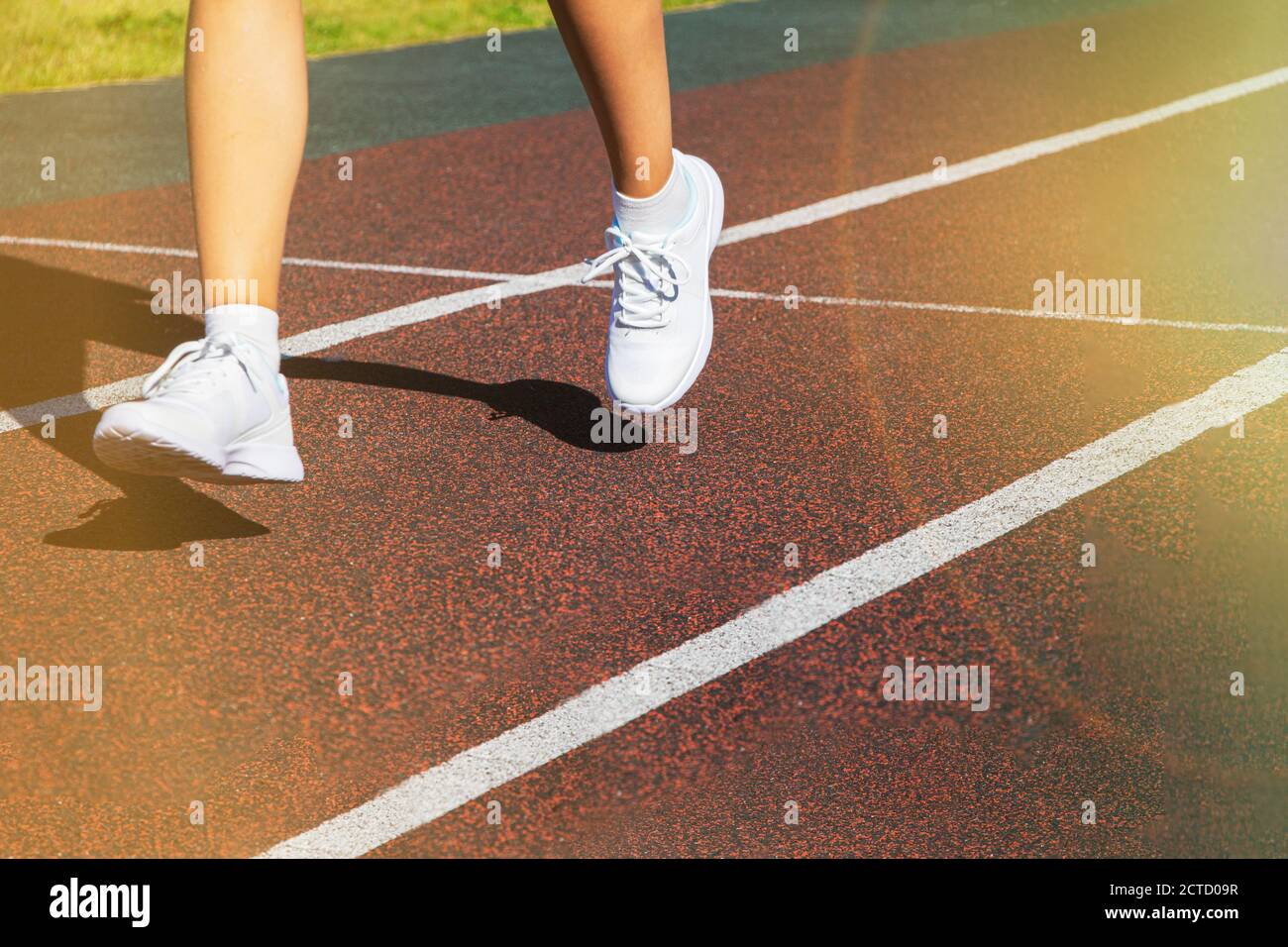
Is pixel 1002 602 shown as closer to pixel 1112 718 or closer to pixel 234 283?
pixel 1112 718

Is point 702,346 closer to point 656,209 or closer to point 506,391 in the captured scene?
point 656,209

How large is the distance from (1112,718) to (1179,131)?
660 cm

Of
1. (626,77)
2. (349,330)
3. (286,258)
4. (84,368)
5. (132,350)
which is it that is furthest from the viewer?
(286,258)

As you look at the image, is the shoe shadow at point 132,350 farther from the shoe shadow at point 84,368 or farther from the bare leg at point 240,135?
the bare leg at point 240,135

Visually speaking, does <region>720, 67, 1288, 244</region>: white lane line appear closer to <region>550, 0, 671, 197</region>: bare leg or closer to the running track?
the running track

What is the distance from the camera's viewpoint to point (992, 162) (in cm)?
813

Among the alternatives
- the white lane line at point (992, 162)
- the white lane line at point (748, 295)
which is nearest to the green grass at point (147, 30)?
the white lane line at point (748, 295)

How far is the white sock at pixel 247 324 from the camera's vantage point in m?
3.46

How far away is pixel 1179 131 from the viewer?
28.7ft

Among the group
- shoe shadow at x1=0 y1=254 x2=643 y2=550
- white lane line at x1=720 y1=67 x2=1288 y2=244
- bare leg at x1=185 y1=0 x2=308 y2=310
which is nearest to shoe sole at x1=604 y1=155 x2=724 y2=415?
shoe shadow at x1=0 y1=254 x2=643 y2=550

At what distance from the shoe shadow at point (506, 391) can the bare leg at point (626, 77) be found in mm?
688

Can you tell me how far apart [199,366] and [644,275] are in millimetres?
1165

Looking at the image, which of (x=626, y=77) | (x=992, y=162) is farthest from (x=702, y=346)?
(x=992, y=162)
